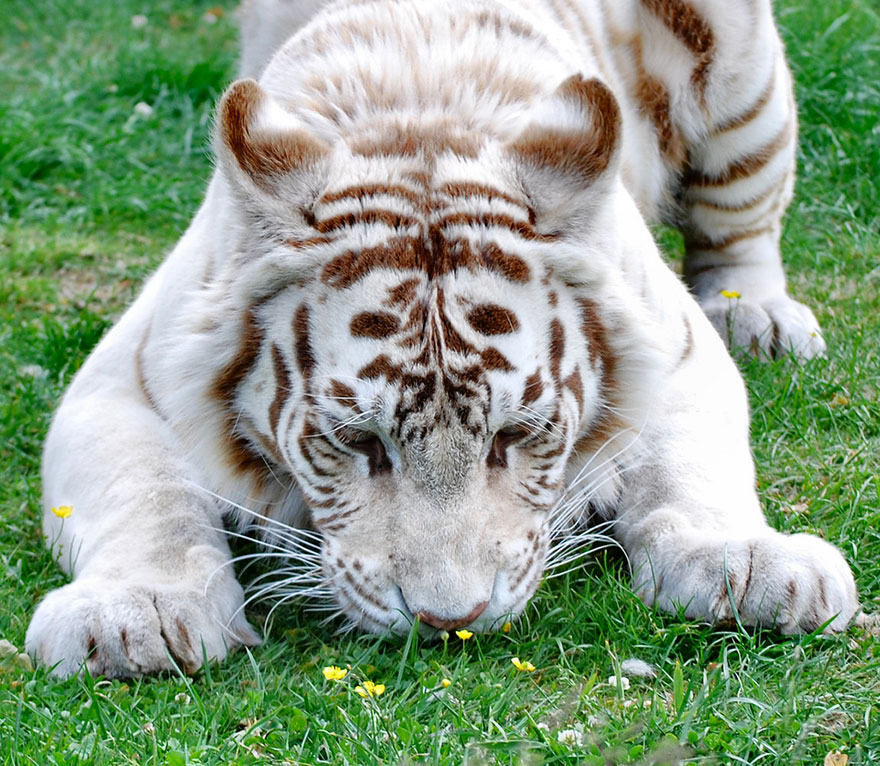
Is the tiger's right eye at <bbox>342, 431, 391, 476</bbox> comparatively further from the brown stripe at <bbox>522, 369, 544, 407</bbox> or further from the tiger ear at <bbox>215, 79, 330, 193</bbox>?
the tiger ear at <bbox>215, 79, 330, 193</bbox>

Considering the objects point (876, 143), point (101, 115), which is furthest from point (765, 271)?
point (101, 115)

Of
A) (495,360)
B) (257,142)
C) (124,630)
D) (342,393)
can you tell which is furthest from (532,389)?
(124,630)

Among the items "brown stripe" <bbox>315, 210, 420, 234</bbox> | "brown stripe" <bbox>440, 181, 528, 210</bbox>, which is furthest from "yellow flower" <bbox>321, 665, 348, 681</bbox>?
"brown stripe" <bbox>440, 181, 528, 210</bbox>

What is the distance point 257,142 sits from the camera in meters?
2.52

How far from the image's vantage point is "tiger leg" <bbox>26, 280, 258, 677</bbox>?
95.8 inches

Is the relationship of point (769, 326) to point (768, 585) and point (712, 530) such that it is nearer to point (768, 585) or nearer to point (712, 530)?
point (712, 530)

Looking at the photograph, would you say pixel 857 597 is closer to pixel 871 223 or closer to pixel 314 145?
pixel 314 145

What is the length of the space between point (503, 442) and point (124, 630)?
2.67ft

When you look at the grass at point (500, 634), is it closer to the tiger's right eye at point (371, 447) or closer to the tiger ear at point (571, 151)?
the tiger's right eye at point (371, 447)

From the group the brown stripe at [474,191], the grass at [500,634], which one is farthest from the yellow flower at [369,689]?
the brown stripe at [474,191]

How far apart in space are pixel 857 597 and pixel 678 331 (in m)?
0.80

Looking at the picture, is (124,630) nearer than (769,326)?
Yes

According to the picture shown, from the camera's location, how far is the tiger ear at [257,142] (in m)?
2.51

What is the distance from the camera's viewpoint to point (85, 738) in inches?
86.4
